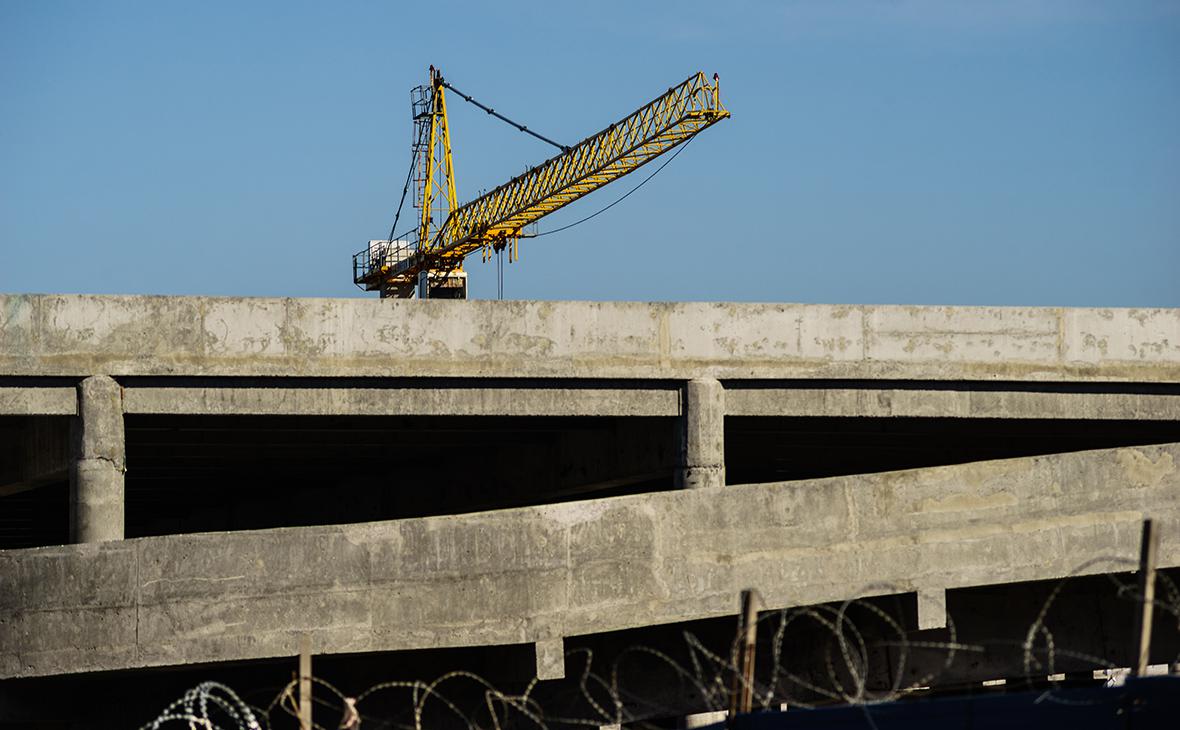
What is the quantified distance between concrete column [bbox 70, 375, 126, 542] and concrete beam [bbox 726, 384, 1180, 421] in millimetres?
7536

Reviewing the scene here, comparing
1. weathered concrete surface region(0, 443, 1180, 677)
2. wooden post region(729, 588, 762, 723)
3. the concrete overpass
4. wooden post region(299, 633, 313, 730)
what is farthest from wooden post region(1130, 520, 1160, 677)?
the concrete overpass

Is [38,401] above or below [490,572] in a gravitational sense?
above

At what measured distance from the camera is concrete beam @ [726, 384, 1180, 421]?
21.2 meters

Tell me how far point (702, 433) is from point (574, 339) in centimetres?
199

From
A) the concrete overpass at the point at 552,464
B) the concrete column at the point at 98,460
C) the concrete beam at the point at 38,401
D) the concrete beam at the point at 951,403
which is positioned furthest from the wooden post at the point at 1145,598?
the concrete beam at the point at 38,401

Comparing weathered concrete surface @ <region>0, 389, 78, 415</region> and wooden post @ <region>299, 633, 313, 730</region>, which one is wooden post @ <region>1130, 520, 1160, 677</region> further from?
weathered concrete surface @ <region>0, 389, 78, 415</region>

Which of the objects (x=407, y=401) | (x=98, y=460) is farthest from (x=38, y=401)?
(x=407, y=401)

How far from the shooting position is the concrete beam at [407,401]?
20328 millimetres

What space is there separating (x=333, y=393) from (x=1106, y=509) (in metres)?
9.16

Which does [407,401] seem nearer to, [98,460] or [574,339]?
[574,339]

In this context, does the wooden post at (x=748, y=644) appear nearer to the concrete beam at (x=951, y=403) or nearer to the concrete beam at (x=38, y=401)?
the concrete beam at (x=951, y=403)

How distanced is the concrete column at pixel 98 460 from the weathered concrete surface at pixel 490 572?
3.76 metres

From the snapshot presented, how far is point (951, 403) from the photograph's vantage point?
2147 cm

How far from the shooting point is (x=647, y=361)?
21.0 m
